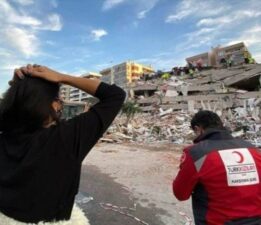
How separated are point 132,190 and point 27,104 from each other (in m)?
6.15

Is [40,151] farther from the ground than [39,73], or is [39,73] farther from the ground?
[39,73]

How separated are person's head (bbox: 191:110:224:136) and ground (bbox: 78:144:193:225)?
3104 millimetres

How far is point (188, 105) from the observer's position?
81.5 ft

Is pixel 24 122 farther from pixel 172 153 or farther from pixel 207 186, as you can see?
pixel 172 153

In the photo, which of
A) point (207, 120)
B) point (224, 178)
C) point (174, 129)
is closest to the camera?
point (224, 178)

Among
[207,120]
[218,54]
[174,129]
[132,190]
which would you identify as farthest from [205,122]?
[218,54]

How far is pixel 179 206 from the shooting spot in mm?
6078

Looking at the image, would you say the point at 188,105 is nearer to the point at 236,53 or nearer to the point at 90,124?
the point at 236,53

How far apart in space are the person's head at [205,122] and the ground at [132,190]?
3104 mm

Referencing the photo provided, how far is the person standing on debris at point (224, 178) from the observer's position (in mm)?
2193

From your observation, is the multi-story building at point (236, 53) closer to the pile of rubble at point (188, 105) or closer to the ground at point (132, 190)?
the pile of rubble at point (188, 105)

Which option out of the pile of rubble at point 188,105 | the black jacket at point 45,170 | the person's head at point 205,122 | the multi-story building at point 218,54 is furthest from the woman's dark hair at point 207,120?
the multi-story building at point 218,54

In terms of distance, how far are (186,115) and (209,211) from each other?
823 inches

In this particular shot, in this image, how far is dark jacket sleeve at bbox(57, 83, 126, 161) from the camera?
4.62ft
